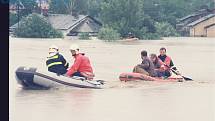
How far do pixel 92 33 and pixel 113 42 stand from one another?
0.89 meters

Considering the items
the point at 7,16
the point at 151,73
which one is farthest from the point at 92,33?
the point at 7,16

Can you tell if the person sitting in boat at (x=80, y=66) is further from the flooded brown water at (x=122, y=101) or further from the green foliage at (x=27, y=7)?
the green foliage at (x=27, y=7)

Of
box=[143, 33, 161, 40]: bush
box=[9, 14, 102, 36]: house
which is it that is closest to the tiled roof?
box=[9, 14, 102, 36]: house

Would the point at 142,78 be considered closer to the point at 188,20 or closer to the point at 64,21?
the point at 64,21

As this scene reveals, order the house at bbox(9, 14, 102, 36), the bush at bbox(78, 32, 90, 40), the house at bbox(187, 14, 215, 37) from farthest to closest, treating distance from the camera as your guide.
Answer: the house at bbox(187, 14, 215, 37) < the bush at bbox(78, 32, 90, 40) < the house at bbox(9, 14, 102, 36)

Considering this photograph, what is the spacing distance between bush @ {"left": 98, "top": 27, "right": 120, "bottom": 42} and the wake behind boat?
3.80m

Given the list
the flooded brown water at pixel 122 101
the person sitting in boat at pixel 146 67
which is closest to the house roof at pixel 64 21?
the flooded brown water at pixel 122 101

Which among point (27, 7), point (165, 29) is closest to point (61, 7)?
point (27, 7)

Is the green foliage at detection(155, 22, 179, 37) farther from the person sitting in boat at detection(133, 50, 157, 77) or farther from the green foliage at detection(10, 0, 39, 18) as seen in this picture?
the person sitting in boat at detection(133, 50, 157, 77)

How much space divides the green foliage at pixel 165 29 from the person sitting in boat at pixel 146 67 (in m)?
2.24

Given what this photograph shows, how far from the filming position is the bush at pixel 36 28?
8255 millimetres

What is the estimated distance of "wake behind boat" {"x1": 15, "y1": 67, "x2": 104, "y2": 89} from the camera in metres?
4.89

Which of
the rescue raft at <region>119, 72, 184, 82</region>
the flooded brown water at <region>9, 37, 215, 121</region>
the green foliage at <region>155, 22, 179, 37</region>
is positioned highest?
the green foliage at <region>155, 22, 179, 37</region>

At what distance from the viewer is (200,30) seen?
340 inches
